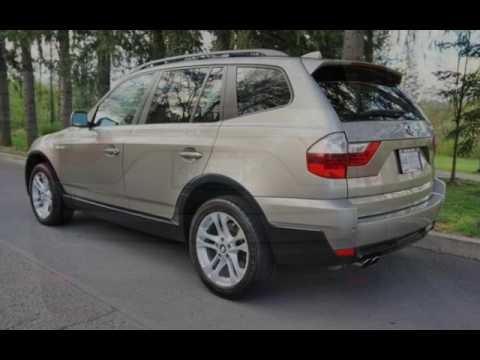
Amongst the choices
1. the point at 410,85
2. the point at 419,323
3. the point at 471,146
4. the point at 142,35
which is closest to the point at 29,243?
the point at 419,323

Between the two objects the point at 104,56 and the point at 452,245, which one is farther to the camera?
the point at 104,56

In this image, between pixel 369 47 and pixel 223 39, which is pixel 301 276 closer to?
pixel 369 47

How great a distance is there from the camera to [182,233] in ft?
11.9

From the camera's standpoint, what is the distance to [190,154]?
3434mm

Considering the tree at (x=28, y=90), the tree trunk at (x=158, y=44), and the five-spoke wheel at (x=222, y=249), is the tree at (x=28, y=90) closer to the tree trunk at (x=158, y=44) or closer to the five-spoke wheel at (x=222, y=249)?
the tree trunk at (x=158, y=44)

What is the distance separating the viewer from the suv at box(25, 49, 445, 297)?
9.11 feet

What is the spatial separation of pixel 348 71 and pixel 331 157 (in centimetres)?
88

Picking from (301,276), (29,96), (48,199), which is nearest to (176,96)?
(301,276)

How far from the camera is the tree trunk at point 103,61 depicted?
10.6m

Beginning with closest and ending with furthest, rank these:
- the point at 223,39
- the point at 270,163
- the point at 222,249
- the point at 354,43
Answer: the point at 270,163
the point at 222,249
the point at 354,43
the point at 223,39

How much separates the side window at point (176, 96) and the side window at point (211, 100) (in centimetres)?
8

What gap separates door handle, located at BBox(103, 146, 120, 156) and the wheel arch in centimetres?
102

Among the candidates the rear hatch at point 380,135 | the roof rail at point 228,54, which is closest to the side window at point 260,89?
the roof rail at point 228,54

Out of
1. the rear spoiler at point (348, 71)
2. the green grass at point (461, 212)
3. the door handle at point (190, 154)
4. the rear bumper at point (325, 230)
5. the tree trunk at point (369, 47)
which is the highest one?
the tree trunk at point (369, 47)
